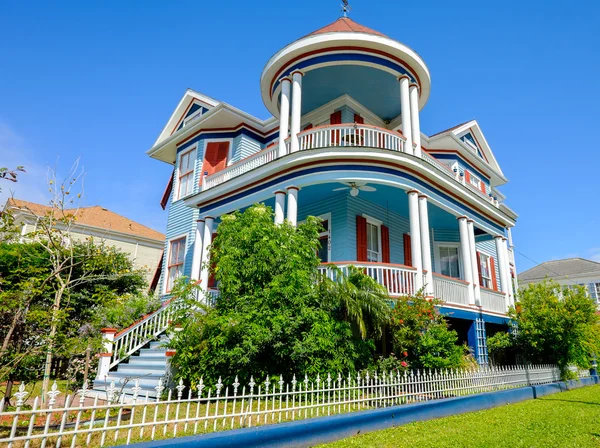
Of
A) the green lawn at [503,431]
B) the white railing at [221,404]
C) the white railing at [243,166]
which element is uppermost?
the white railing at [243,166]

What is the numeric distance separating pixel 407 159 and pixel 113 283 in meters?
12.9

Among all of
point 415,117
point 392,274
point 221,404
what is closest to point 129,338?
point 221,404

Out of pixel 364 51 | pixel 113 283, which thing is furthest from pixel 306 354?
pixel 113 283

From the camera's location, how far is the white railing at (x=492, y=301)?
44.6 feet

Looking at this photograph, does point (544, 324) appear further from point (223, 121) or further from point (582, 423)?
point (223, 121)

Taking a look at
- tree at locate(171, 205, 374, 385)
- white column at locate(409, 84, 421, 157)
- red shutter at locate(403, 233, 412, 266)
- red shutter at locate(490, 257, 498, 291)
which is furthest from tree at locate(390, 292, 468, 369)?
red shutter at locate(490, 257, 498, 291)

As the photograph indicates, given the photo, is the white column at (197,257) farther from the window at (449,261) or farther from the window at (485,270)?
the window at (485,270)

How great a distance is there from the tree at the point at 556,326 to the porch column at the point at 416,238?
4.42 meters

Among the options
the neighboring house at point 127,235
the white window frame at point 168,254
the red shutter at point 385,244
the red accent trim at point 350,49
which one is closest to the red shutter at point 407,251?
the red shutter at point 385,244

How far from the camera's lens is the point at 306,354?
7.69 m

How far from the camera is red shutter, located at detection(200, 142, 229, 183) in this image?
18.0m

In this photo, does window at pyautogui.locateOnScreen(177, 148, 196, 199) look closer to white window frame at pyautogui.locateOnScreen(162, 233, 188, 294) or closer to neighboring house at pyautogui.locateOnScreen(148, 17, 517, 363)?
neighboring house at pyautogui.locateOnScreen(148, 17, 517, 363)

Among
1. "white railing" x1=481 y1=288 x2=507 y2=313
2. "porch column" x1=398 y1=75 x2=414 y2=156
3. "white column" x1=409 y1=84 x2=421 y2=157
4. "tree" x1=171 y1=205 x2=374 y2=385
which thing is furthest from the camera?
"white railing" x1=481 y1=288 x2=507 y2=313

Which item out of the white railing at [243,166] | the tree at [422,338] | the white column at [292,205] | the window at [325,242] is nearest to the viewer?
the tree at [422,338]
